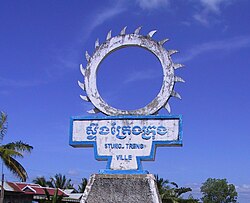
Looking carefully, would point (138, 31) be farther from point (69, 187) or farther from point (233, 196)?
point (233, 196)

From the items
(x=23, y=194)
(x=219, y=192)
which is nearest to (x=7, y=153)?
(x=23, y=194)

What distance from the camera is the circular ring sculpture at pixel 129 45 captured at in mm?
9953

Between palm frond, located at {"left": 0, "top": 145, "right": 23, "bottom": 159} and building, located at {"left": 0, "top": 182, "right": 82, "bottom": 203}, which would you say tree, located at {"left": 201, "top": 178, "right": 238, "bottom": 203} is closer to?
building, located at {"left": 0, "top": 182, "right": 82, "bottom": 203}

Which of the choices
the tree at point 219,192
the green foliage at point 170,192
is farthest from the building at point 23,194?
the tree at point 219,192

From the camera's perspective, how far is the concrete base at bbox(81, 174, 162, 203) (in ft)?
30.6

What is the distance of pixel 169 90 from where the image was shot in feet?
32.6

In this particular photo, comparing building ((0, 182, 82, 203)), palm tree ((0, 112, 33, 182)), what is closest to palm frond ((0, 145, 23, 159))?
palm tree ((0, 112, 33, 182))

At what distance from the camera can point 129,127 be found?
9891mm

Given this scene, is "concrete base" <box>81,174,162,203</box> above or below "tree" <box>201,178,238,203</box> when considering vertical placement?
below

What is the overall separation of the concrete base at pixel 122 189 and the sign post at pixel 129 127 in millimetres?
28

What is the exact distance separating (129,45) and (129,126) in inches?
69.7

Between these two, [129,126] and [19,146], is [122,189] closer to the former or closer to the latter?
[129,126]

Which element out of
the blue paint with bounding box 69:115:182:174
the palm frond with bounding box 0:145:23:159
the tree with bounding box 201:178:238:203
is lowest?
the blue paint with bounding box 69:115:182:174

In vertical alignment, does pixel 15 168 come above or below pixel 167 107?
above
